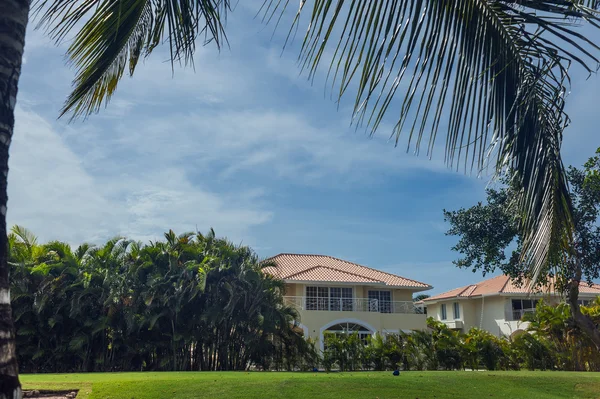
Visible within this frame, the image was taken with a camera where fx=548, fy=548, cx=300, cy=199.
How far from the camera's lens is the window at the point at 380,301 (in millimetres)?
33250

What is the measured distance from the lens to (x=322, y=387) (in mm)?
12180

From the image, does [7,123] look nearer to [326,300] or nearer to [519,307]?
[326,300]

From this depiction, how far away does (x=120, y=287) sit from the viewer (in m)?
19.2

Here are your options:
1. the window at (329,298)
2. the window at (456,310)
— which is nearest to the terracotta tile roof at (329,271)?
the window at (329,298)

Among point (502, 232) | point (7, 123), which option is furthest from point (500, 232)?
point (7, 123)

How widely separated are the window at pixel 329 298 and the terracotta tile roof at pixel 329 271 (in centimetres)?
80

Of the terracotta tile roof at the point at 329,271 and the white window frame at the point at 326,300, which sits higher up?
the terracotta tile roof at the point at 329,271

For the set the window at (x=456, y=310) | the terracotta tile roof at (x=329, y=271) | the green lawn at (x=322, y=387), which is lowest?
the green lawn at (x=322, y=387)

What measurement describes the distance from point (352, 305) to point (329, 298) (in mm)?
1522

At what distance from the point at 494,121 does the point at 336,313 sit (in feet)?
92.9

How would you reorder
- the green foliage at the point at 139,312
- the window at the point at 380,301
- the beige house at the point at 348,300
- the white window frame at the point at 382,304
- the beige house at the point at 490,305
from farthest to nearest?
the beige house at the point at 490,305, the white window frame at the point at 382,304, the window at the point at 380,301, the beige house at the point at 348,300, the green foliage at the point at 139,312

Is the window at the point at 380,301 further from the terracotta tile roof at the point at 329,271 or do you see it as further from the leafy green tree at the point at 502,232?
the leafy green tree at the point at 502,232

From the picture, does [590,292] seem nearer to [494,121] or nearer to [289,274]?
[289,274]

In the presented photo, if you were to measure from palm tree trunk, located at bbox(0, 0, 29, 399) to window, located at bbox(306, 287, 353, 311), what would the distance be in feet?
98.0
